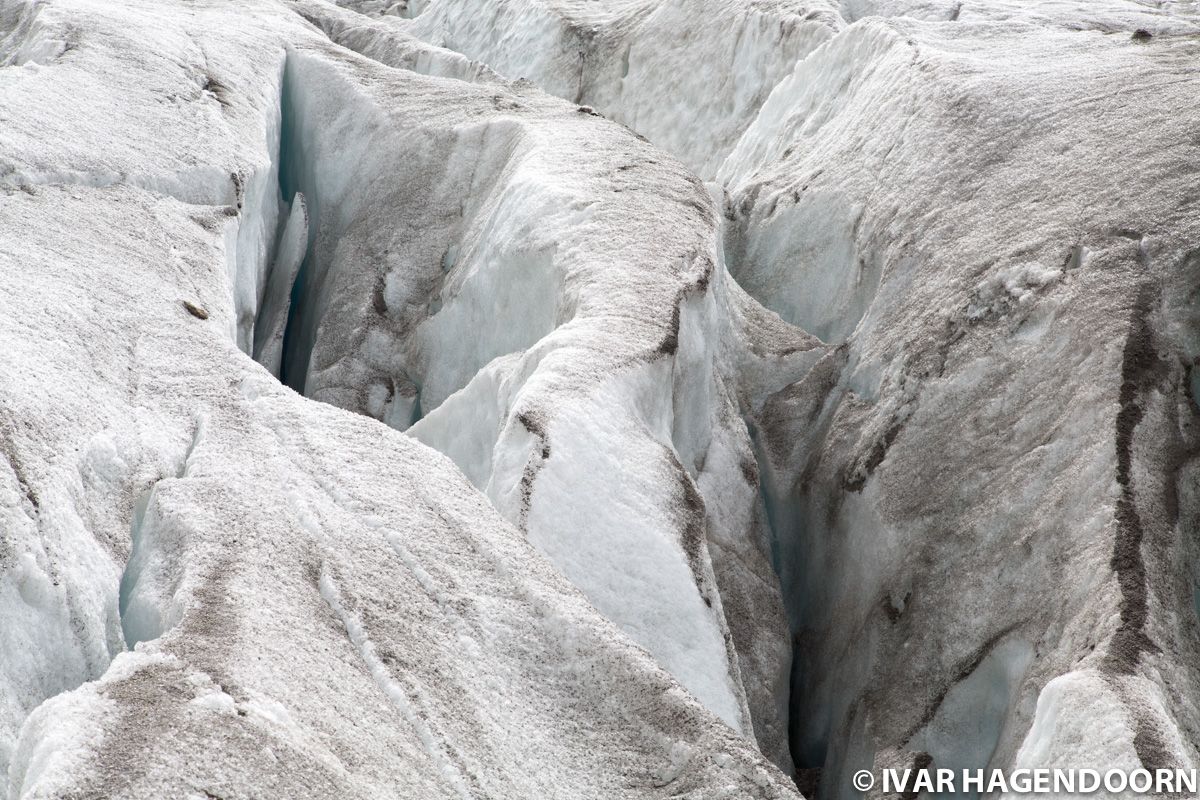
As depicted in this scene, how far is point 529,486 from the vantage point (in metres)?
6.59

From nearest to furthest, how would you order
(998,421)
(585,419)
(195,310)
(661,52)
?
(585,419) → (195,310) → (998,421) → (661,52)

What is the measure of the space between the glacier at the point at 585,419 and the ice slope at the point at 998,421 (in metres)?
0.03

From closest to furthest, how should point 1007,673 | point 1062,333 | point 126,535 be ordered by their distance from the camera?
point 126,535 → point 1007,673 → point 1062,333

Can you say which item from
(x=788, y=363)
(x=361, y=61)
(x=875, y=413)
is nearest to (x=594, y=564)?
(x=875, y=413)

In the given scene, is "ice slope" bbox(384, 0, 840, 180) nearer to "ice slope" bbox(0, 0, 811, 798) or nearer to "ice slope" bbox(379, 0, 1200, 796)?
"ice slope" bbox(379, 0, 1200, 796)

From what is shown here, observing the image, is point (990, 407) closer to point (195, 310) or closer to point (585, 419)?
point (585, 419)

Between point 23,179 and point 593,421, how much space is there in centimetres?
399

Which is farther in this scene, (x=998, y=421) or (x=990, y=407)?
(x=990, y=407)

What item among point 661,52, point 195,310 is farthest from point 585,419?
point 661,52

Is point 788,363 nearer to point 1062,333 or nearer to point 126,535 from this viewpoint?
point 1062,333

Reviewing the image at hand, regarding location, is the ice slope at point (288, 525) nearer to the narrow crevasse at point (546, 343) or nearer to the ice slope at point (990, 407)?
the narrow crevasse at point (546, 343)

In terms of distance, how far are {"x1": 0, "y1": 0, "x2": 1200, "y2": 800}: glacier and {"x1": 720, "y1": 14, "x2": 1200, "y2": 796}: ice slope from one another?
0.11 ft

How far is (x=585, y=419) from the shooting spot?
23.1 ft

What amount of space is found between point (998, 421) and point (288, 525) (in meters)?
4.46
